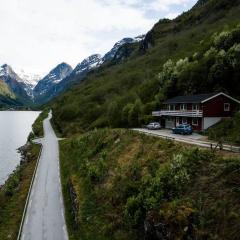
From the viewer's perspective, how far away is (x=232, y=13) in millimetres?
152500

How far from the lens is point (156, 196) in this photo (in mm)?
27656

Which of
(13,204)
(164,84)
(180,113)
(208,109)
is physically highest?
(164,84)

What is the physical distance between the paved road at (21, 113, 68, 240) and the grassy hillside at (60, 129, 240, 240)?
0.98 m

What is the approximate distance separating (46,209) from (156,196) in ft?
46.2

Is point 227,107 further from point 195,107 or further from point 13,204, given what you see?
point 13,204

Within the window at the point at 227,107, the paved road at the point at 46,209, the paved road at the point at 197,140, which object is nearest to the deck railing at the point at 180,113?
the window at the point at 227,107

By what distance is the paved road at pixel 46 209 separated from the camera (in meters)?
31.1

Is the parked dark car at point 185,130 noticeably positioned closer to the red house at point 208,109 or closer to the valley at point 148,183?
the valley at point 148,183

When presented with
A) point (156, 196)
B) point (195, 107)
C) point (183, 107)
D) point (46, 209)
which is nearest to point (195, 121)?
point (195, 107)

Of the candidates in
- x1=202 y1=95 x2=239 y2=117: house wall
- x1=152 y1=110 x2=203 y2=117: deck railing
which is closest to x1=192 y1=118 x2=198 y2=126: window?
x1=152 y1=110 x2=203 y2=117: deck railing

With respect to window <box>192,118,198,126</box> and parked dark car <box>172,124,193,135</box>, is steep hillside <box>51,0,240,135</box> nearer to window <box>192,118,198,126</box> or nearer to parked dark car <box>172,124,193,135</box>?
window <box>192,118,198,126</box>

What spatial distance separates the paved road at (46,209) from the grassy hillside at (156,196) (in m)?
0.98

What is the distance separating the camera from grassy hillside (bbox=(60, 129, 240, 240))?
22562 mm

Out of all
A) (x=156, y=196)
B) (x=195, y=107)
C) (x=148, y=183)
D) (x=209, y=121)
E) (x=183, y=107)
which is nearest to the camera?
(x=156, y=196)
